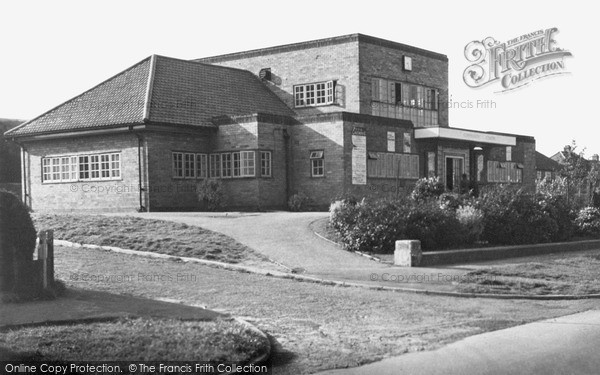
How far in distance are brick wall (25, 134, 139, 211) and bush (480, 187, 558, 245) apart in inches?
544

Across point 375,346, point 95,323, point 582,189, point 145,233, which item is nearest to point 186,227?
point 145,233

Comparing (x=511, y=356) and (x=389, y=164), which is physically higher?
(x=389, y=164)

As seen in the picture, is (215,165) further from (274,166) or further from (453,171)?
(453,171)

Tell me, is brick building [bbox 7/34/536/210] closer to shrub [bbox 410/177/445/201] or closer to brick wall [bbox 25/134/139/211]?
brick wall [bbox 25/134/139/211]

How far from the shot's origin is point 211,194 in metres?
28.8

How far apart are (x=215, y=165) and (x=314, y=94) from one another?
8.23 metres

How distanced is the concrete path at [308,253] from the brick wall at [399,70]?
13.6 m

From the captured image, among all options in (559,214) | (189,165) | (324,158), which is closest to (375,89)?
(324,158)

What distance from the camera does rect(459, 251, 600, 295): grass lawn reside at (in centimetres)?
1388

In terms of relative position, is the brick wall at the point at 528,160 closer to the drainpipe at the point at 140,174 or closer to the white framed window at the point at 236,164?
the white framed window at the point at 236,164

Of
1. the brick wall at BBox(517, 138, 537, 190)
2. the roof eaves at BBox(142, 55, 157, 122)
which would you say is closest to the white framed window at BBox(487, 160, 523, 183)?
the brick wall at BBox(517, 138, 537, 190)

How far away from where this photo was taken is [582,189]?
33625 mm

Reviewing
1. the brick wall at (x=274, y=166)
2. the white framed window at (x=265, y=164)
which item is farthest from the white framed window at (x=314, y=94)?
the white framed window at (x=265, y=164)

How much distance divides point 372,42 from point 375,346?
28359 millimetres
